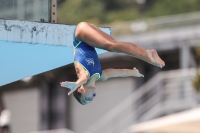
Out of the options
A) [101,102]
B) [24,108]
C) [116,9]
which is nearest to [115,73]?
[101,102]

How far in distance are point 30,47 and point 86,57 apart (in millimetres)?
1140

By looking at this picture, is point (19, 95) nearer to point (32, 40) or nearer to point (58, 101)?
point (58, 101)

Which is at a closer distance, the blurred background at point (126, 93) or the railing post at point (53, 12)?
the railing post at point (53, 12)

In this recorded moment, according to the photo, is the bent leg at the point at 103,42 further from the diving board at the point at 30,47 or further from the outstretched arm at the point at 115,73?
the diving board at the point at 30,47

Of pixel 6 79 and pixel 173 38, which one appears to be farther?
pixel 173 38

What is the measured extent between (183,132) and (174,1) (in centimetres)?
3709

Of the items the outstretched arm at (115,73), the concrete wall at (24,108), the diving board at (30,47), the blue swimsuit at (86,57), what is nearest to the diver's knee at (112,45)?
the blue swimsuit at (86,57)

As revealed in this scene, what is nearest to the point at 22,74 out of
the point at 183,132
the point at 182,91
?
the point at 183,132

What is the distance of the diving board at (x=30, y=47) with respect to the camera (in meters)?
8.36

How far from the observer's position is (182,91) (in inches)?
811

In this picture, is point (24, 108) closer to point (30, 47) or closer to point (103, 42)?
point (30, 47)

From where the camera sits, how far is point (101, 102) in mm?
23750

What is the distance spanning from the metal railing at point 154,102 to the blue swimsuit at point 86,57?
12.3 meters

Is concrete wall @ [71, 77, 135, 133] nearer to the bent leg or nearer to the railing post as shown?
the railing post
